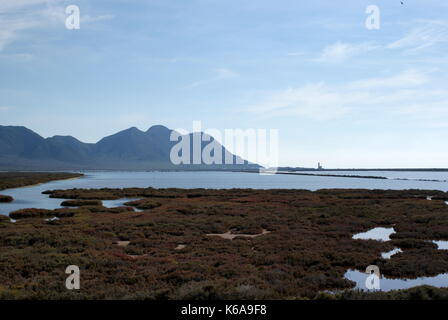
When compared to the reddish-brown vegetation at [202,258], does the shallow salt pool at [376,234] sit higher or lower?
lower

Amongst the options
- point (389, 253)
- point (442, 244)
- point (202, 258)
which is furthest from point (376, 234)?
point (202, 258)

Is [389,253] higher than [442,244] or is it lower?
higher

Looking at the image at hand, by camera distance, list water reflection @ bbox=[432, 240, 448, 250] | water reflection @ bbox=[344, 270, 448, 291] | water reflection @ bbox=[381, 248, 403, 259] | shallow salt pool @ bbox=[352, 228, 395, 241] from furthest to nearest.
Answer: shallow salt pool @ bbox=[352, 228, 395, 241], water reflection @ bbox=[432, 240, 448, 250], water reflection @ bbox=[381, 248, 403, 259], water reflection @ bbox=[344, 270, 448, 291]

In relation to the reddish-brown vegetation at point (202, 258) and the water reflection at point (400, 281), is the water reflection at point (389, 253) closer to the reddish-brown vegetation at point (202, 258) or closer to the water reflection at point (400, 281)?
the reddish-brown vegetation at point (202, 258)

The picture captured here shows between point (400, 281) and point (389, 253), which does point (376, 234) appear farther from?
point (400, 281)

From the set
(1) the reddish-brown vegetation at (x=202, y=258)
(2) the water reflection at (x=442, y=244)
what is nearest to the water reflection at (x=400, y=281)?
(1) the reddish-brown vegetation at (x=202, y=258)

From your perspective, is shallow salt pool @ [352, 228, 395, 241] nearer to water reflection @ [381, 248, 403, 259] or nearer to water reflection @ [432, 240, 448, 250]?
water reflection @ [432, 240, 448, 250]

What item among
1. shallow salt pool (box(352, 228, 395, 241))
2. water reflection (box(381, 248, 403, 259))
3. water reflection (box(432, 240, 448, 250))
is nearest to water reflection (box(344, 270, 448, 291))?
water reflection (box(381, 248, 403, 259))

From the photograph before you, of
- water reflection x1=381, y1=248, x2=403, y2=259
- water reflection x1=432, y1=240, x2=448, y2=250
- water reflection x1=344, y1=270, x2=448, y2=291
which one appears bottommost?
water reflection x1=432, y1=240, x2=448, y2=250

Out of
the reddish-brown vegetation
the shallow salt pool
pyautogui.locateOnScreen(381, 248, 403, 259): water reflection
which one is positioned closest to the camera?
the reddish-brown vegetation

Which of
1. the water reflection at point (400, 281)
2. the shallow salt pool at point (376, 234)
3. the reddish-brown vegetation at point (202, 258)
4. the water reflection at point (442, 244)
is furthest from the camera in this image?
the shallow salt pool at point (376, 234)

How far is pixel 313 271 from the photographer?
60.3ft

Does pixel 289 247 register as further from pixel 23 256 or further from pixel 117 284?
pixel 23 256
